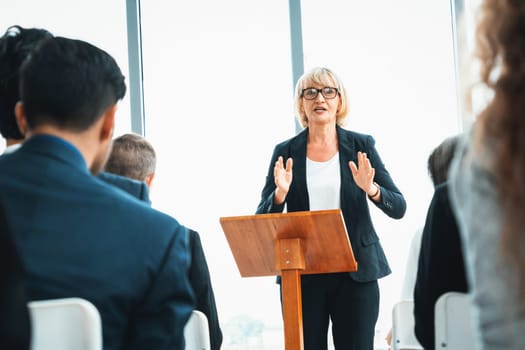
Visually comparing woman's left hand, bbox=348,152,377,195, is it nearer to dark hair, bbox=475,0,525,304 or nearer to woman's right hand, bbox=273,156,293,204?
woman's right hand, bbox=273,156,293,204

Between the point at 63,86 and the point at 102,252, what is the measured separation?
0.40 metres

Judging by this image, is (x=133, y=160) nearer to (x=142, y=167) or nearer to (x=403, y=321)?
(x=142, y=167)

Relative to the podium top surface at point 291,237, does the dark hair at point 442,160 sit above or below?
above

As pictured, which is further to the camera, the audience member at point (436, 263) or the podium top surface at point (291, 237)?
the podium top surface at point (291, 237)

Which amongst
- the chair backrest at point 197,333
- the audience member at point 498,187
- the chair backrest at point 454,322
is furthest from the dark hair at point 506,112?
the chair backrest at point 197,333

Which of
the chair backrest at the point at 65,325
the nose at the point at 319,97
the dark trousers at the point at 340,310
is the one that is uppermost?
the nose at the point at 319,97

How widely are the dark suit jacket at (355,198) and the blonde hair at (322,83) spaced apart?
0.12 meters

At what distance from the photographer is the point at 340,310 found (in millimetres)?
3895

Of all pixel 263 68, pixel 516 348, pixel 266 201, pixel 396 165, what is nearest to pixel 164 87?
pixel 263 68

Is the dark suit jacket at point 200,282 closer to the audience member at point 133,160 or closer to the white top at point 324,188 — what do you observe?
the audience member at point 133,160

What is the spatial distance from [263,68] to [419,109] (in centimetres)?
127

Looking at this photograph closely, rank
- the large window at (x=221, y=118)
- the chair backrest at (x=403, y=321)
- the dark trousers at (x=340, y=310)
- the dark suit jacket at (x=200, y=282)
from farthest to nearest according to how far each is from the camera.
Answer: the large window at (x=221, y=118) < the dark trousers at (x=340, y=310) < the dark suit jacket at (x=200, y=282) < the chair backrest at (x=403, y=321)

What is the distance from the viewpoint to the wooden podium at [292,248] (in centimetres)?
347

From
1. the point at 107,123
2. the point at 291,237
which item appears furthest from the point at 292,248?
the point at 107,123
